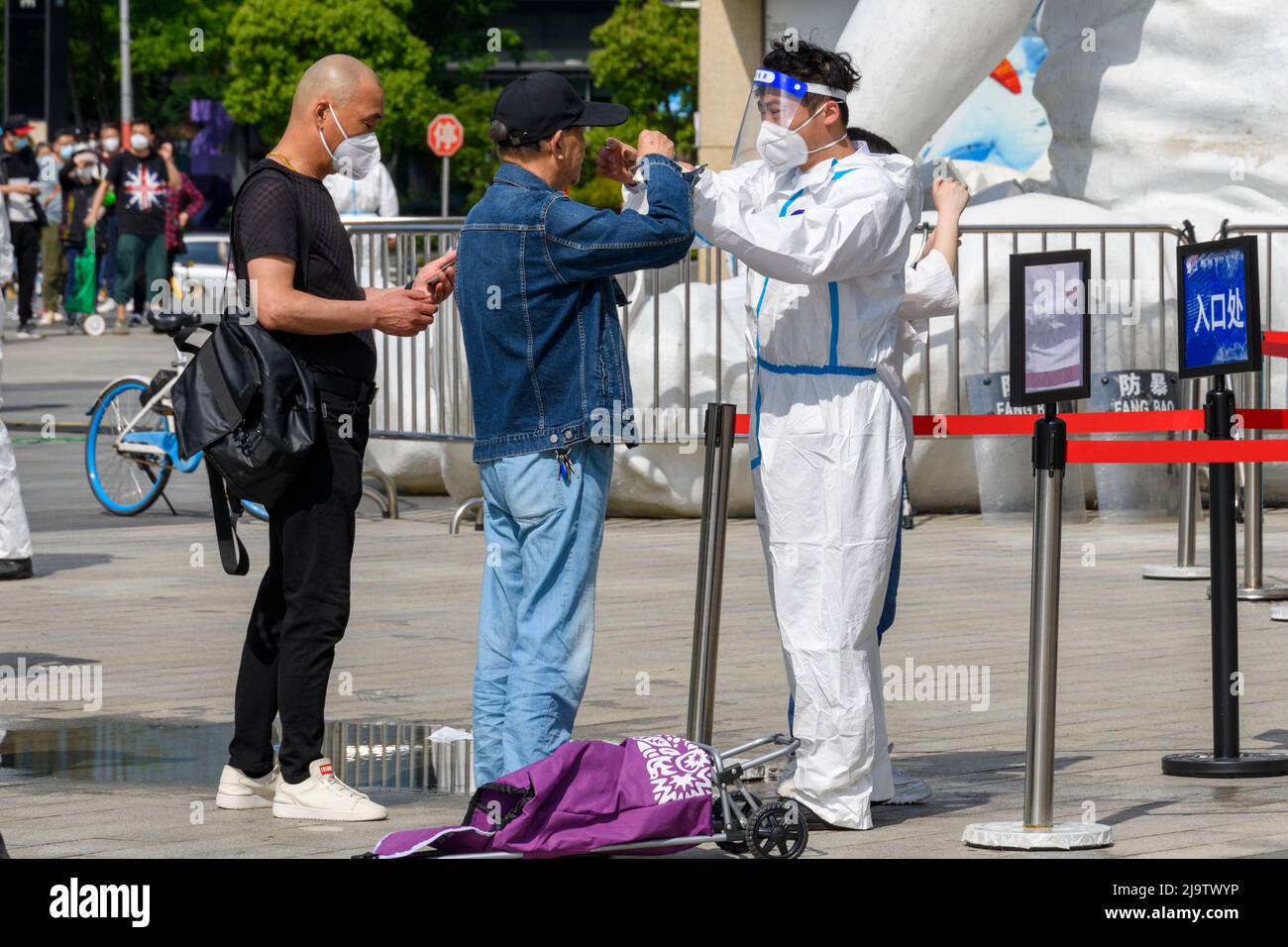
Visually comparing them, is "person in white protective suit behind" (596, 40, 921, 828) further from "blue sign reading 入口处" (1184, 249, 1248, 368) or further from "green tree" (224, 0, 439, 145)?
"green tree" (224, 0, 439, 145)

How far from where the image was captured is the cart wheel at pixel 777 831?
5539 mm

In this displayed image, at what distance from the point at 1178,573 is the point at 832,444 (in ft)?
15.9

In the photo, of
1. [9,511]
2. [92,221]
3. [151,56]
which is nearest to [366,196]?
[9,511]

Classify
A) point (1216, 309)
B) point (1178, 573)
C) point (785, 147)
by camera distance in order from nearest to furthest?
point (785, 147), point (1216, 309), point (1178, 573)

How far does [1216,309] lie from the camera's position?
693cm

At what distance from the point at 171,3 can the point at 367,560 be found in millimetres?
49322

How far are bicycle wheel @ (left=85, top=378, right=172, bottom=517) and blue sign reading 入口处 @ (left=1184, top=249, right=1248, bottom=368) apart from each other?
7453 mm

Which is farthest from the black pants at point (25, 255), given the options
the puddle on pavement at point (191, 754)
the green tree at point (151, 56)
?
the green tree at point (151, 56)

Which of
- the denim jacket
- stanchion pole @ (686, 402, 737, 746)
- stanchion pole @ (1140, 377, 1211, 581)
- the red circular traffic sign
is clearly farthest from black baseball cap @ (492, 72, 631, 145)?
the red circular traffic sign

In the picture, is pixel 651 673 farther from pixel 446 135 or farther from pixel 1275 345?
pixel 446 135

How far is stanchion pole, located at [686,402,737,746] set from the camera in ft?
21.3

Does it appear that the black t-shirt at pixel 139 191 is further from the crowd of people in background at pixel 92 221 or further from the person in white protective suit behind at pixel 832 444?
the person in white protective suit behind at pixel 832 444

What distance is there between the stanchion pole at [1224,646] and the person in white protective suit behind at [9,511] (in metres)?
5.55

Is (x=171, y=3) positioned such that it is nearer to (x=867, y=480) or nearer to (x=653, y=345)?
(x=653, y=345)
